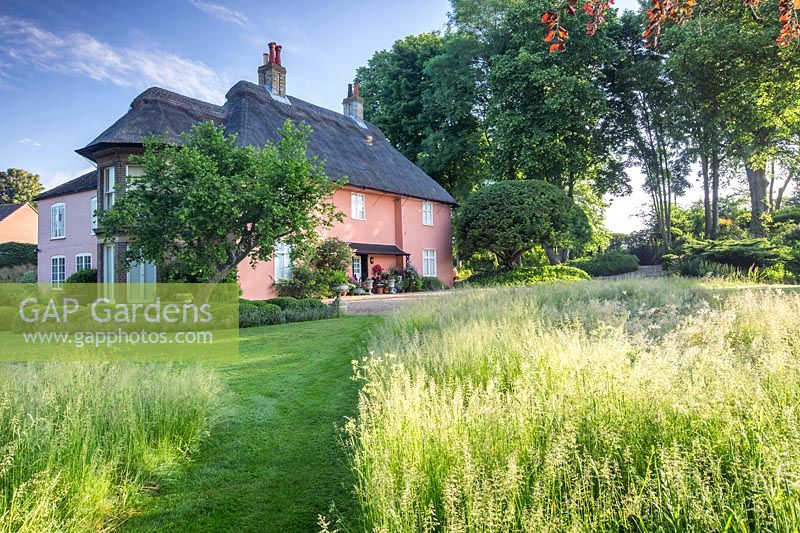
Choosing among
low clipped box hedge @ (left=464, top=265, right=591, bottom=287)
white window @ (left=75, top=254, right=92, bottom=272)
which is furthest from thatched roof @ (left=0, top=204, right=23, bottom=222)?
low clipped box hedge @ (left=464, top=265, right=591, bottom=287)

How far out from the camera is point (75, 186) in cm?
2372

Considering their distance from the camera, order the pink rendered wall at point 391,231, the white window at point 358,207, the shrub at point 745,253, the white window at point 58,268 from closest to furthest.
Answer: the shrub at point 745,253 < the pink rendered wall at point 391,231 < the white window at point 358,207 < the white window at point 58,268

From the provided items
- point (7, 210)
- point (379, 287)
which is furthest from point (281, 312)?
point (7, 210)

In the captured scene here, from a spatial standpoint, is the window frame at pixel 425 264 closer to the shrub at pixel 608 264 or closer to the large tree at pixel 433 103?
the large tree at pixel 433 103

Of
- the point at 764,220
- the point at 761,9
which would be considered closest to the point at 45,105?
the point at 761,9

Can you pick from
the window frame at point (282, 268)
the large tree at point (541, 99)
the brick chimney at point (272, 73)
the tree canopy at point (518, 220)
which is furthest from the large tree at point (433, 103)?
the window frame at point (282, 268)

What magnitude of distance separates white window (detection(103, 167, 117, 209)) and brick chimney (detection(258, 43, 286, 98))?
27.0 ft

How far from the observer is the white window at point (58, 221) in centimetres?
2389

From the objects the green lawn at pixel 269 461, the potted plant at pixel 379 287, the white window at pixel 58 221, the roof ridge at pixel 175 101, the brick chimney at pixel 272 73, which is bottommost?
the green lawn at pixel 269 461

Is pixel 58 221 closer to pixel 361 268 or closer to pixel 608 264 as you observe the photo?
pixel 361 268

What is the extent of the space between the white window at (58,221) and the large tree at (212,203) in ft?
46.4

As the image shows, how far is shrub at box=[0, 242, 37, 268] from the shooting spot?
29.5 m

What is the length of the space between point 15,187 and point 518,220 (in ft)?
174

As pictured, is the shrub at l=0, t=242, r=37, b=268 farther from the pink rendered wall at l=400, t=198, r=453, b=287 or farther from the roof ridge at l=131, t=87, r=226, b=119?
the pink rendered wall at l=400, t=198, r=453, b=287
